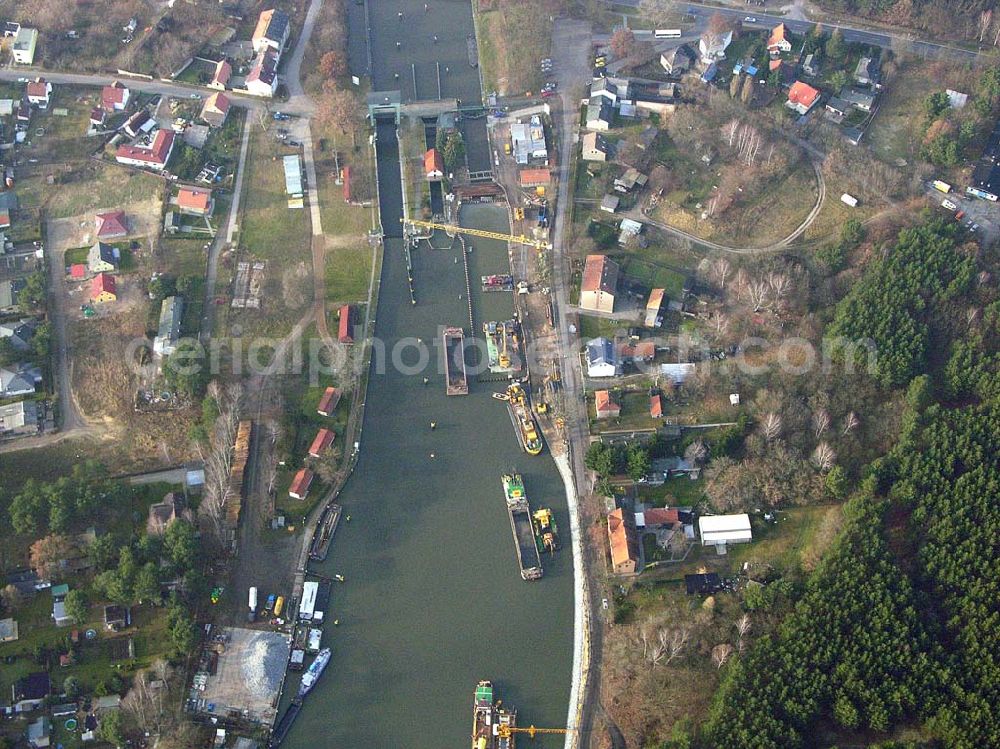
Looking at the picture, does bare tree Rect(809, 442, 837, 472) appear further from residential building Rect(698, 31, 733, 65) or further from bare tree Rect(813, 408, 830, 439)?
residential building Rect(698, 31, 733, 65)

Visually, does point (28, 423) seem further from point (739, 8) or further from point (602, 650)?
point (739, 8)

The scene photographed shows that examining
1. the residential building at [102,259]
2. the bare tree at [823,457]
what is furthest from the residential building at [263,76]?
the bare tree at [823,457]

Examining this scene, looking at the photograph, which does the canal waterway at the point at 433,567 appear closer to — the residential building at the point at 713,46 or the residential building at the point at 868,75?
the residential building at the point at 713,46

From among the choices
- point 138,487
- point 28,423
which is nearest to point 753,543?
point 138,487

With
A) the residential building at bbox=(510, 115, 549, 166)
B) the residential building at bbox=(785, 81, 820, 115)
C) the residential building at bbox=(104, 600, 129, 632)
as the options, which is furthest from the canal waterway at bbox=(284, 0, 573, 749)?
the residential building at bbox=(785, 81, 820, 115)

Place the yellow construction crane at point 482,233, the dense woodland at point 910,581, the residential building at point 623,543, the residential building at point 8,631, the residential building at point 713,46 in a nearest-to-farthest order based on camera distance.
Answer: the dense woodland at point 910,581, the residential building at point 8,631, the residential building at point 623,543, the yellow construction crane at point 482,233, the residential building at point 713,46

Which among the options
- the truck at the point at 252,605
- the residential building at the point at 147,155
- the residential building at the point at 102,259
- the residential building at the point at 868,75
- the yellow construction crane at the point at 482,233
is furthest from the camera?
the residential building at the point at 868,75

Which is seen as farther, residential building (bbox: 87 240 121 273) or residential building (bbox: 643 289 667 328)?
residential building (bbox: 87 240 121 273)

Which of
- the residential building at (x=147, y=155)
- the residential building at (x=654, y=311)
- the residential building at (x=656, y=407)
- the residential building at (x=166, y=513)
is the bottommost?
the residential building at (x=166, y=513)
